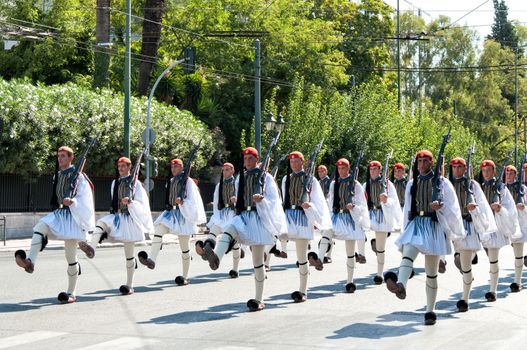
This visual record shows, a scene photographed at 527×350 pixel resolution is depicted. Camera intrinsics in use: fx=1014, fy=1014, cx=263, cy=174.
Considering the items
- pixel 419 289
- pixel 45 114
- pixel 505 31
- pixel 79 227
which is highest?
pixel 505 31

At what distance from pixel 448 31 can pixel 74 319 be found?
245 ft

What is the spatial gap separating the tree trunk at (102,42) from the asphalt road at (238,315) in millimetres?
19595

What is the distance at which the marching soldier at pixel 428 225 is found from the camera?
11773mm

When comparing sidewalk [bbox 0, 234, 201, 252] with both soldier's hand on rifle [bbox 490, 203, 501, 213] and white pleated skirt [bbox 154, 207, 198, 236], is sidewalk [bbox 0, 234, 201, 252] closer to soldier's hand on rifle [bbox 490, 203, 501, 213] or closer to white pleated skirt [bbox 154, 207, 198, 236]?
white pleated skirt [bbox 154, 207, 198, 236]

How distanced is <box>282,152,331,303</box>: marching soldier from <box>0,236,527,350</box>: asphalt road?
506 mm

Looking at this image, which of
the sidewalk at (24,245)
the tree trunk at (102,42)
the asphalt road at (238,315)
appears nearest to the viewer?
the asphalt road at (238,315)

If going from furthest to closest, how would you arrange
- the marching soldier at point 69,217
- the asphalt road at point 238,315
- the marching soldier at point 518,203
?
the marching soldier at point 518,203, the marching soldier at point 69,217, the asphalt road at point 238,315

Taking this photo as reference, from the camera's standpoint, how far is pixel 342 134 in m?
46.1

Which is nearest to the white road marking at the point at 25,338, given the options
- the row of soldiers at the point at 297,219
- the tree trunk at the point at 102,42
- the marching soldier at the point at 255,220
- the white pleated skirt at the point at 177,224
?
the row of soldiers at the point at 297,219

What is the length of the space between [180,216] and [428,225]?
18.6 ft

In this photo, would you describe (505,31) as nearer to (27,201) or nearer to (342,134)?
(342,134)

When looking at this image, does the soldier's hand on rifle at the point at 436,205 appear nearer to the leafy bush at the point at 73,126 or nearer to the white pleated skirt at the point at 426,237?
the white pleated skirt at the point at 426,237

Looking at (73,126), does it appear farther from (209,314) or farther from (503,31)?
(503,31)

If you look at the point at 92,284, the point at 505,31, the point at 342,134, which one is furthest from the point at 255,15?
the point at 505,31
